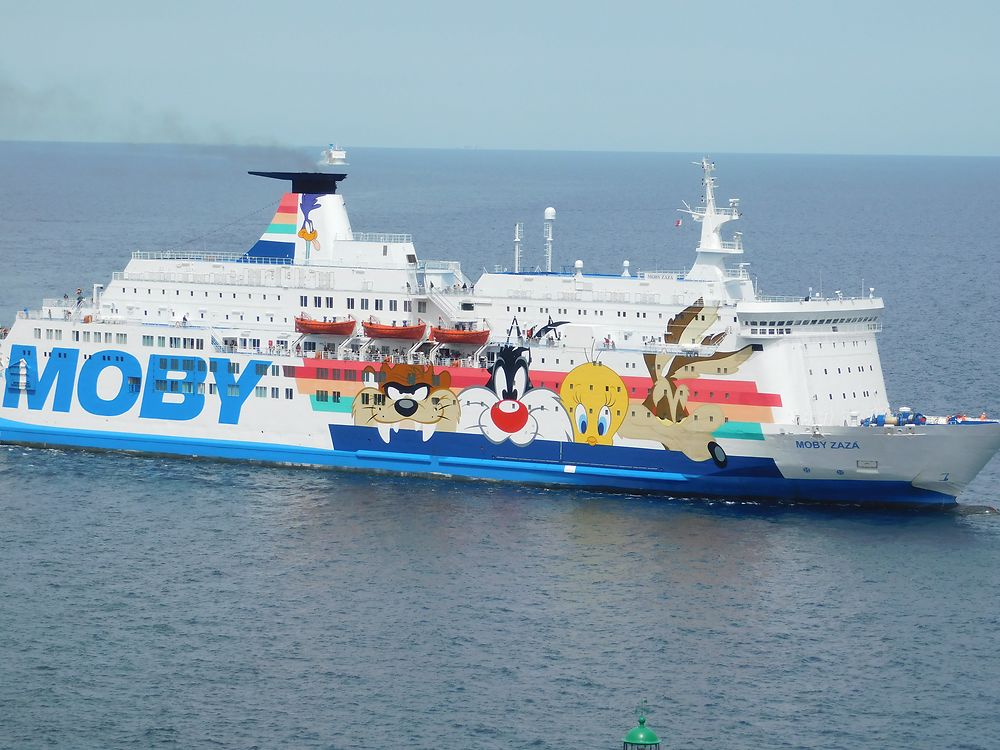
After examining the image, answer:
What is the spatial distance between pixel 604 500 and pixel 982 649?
1276 cm

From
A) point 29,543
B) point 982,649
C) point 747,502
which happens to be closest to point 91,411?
point 29,543

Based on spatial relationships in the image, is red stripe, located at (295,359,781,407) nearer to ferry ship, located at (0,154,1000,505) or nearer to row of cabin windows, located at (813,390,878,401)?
ferry ship, located at (0,154,1000,505)

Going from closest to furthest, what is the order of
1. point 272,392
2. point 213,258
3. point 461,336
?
point 461,336 → point 272,392 → point 213,258

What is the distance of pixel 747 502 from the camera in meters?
42.9

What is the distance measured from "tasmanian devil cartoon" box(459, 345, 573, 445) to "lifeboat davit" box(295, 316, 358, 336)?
4.00m

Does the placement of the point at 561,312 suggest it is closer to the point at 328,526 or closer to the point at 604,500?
the point at 604,500

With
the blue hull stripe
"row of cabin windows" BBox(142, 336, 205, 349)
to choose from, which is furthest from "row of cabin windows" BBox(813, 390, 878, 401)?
"row of cabin windows" BBox(142, 336, 205, 349)

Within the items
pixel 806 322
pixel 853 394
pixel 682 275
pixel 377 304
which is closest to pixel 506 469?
pixel 377 304

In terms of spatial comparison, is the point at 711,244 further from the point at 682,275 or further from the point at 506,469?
the point at 506,469

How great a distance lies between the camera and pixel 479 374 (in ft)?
148

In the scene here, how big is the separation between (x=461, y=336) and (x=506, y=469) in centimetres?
381

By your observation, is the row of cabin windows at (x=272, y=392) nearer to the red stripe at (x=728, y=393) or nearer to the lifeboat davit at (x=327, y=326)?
the lifeboat davit at (x=327, y=326)

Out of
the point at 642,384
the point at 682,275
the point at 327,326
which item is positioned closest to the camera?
the point at 642,384

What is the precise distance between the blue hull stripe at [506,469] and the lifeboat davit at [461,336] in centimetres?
318
